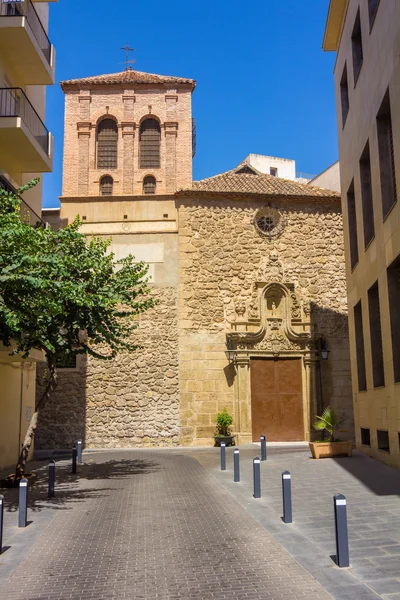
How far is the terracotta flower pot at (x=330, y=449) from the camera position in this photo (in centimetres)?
1633

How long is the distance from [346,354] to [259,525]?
1711 cm

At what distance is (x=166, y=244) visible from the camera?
25.0 m

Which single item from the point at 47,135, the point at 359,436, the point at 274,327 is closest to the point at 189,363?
the point at 274,327

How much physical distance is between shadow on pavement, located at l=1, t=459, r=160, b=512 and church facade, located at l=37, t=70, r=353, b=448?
17.4ft

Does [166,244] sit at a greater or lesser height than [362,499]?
greater

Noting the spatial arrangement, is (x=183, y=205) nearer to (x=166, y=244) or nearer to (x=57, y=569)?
(x=166, y=244)

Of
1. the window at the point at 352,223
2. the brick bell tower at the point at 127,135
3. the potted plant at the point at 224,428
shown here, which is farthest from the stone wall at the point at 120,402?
the window at the point at 352,223

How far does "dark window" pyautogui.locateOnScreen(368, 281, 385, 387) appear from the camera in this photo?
1595cm

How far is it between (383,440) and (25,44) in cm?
1467

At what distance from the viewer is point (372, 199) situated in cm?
1602

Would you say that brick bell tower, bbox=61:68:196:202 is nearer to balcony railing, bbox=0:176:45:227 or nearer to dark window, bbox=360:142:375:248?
balcony railing, bbox=0:176:45:227

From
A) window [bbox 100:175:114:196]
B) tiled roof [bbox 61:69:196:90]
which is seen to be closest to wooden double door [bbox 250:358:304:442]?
window [bbox 100:175:114:196]

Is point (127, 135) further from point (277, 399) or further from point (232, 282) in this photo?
point (277, 399)

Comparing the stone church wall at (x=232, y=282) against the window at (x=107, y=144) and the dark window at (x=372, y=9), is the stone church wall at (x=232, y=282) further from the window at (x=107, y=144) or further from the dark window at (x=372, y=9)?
the dark window at (x=372, y=9)
